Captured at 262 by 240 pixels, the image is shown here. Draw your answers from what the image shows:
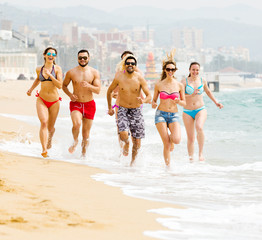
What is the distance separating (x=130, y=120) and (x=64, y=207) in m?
3.65

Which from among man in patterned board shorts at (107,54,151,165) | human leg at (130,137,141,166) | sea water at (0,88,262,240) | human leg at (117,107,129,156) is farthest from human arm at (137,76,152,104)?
sea water at (0,88,262,240)

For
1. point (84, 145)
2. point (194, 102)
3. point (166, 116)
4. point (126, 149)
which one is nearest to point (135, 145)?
point (126, 149)

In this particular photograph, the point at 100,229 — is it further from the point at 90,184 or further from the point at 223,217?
the point at 90,184

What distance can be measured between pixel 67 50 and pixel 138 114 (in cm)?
16008

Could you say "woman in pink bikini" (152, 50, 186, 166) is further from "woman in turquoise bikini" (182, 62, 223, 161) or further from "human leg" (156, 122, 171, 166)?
"woman in turquoise bikini" (182, 62, 223, 161)

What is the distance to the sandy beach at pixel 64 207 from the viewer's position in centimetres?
452

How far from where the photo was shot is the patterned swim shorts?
892 centimetres

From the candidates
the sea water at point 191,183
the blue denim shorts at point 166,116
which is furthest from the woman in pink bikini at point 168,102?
the sea water at point 191,183

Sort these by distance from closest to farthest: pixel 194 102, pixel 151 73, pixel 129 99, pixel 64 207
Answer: pixel 64 207
pixel 129 99
pixel 194 102
pixel 151 73

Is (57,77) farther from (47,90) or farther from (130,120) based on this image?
(130,120)

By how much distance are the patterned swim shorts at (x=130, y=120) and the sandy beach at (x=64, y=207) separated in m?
0.88

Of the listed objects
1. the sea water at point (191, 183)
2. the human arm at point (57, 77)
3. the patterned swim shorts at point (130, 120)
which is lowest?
the sea water at point (191, 183)

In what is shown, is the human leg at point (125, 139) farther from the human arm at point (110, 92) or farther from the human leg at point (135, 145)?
the human arm at point (110, 92)

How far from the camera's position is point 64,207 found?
549 cm
